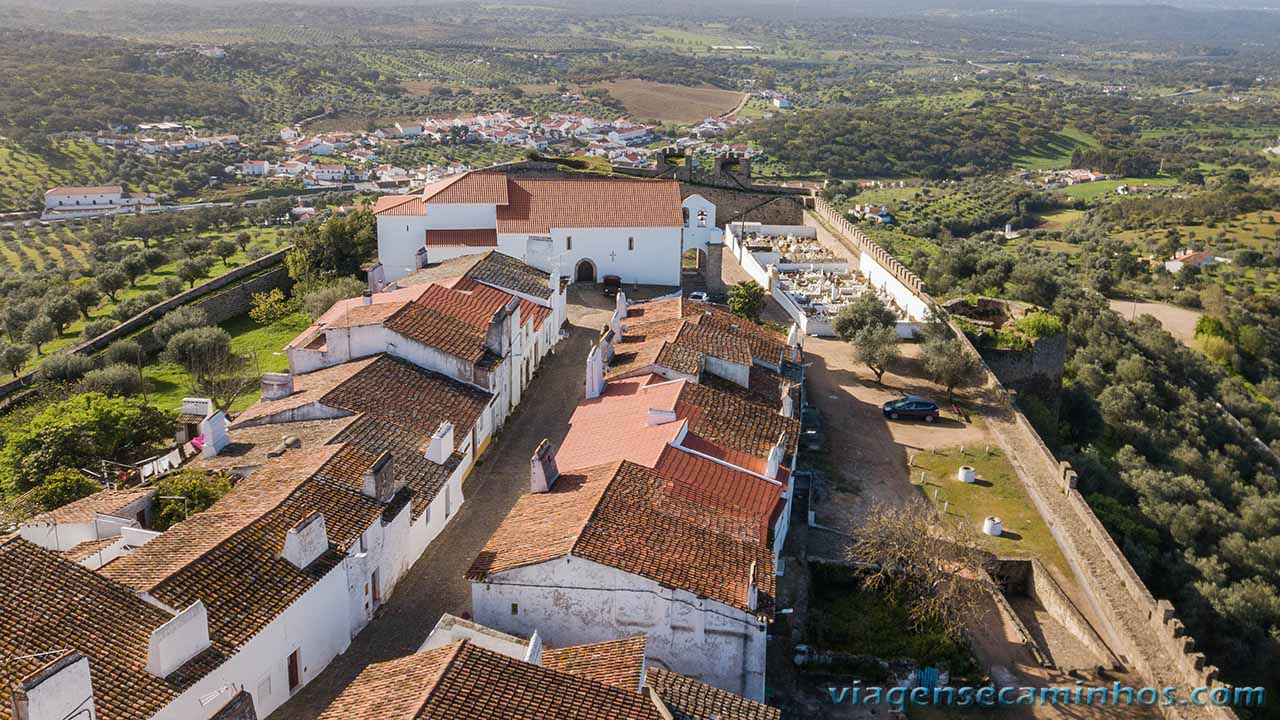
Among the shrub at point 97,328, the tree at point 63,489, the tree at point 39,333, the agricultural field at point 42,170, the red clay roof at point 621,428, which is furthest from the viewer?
the agricultural field at point 42,170

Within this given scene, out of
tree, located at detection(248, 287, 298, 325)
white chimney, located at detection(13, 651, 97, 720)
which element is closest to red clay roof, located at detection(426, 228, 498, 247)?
tree, located at detection(248, 287, 298, 325)

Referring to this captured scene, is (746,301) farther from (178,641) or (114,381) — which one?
(178,641)

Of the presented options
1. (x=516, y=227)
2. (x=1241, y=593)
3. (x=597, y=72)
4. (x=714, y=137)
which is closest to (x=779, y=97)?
(x=597, y=72)

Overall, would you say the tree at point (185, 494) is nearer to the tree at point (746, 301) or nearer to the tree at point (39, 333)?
the tree at point (746, 301)

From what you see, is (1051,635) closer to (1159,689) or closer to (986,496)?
(1159,689)

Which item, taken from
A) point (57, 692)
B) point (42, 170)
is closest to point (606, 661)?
point (57, 692)

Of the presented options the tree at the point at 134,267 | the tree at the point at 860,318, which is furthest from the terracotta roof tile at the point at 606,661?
the tree at the point at 134,267

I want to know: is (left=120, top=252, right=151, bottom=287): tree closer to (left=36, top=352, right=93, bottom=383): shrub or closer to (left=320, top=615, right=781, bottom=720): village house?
(left=36, top=352, right=93, bottom=383): shrub
